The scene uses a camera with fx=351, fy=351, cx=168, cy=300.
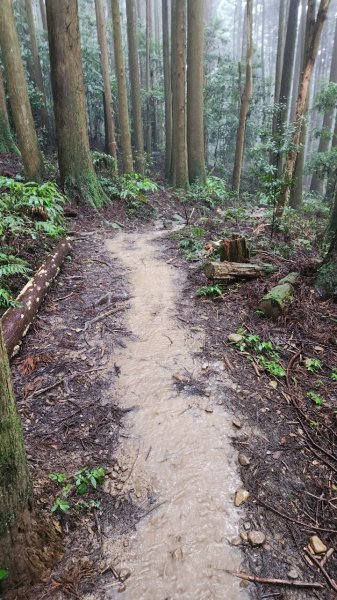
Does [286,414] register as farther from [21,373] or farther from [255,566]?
[21,373]

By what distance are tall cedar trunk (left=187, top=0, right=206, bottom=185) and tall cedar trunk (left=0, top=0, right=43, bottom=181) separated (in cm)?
647

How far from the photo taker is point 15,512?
5.92 feet

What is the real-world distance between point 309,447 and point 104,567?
72.0 inches

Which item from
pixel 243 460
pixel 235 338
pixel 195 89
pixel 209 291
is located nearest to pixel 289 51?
pixel 195 89

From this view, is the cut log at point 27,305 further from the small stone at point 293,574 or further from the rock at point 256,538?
the small stone at point 293,574

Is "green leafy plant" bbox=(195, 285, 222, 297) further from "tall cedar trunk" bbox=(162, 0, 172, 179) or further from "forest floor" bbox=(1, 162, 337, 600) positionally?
"tall cedar trunk" bbox=(162, 0, 172, 179)

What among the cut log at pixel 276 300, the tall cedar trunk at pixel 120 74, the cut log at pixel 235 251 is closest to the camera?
the cut log at pixel 276 300

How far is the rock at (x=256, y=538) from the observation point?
2.24m

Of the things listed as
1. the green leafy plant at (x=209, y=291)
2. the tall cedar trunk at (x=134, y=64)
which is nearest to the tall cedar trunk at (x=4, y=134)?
the tall cedar trunk at (x=134, y=64)

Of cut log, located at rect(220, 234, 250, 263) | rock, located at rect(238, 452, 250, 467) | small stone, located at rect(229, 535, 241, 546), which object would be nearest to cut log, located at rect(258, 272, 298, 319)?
cut log, located at rect(220, 234, 250, 263)

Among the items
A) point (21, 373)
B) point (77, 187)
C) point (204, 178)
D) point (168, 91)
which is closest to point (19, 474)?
point (21, 373)

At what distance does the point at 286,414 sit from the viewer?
10.8ft

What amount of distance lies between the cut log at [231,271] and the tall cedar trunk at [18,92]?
6100mm

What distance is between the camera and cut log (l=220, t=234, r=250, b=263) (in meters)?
6.04
